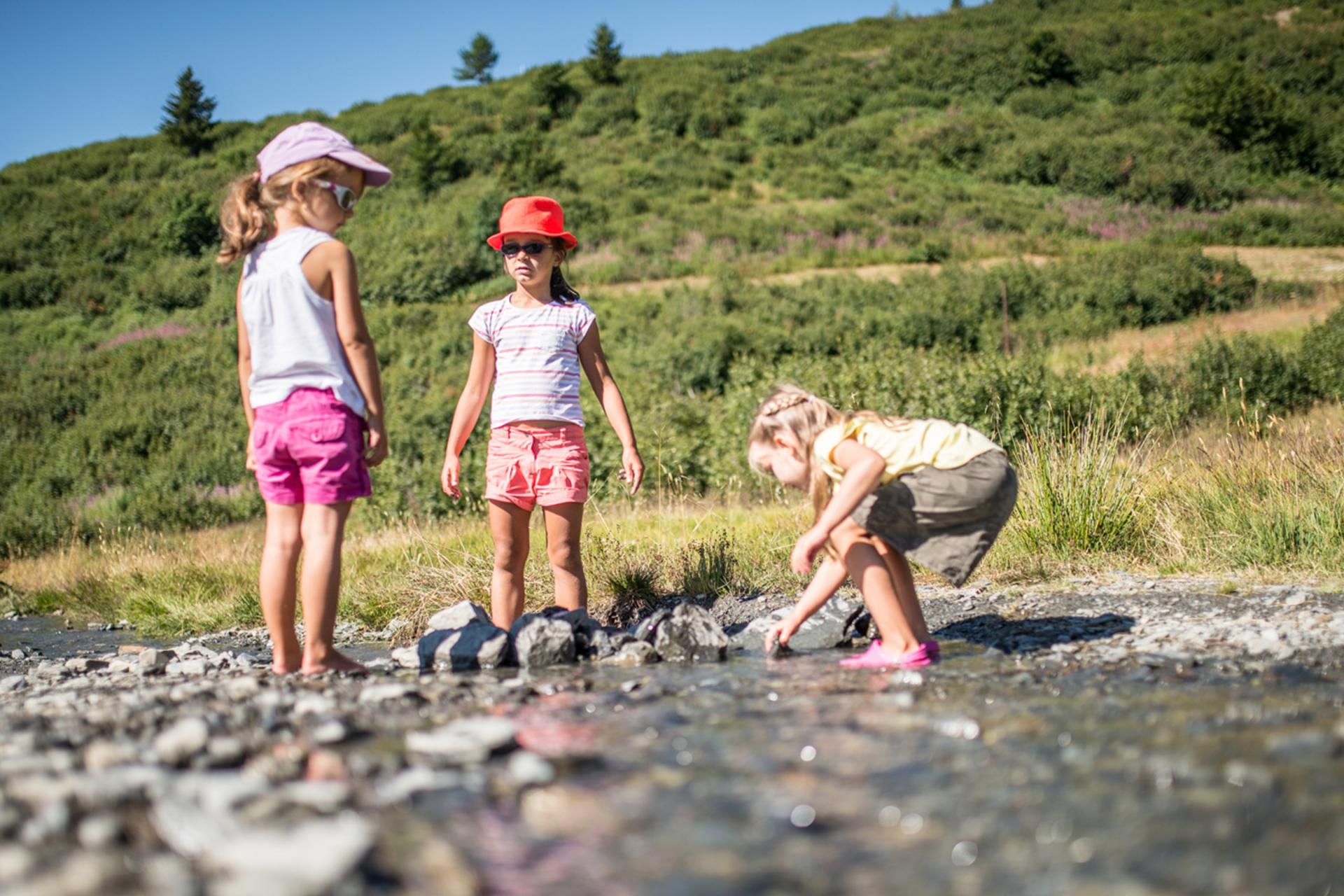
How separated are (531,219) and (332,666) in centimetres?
203

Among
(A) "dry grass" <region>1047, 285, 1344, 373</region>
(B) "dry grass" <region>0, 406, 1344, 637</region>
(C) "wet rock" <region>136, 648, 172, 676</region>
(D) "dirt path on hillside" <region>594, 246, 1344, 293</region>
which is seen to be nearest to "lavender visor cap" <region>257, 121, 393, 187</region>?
(C) "wet rock" <region>136, 648, 172, 676</region>

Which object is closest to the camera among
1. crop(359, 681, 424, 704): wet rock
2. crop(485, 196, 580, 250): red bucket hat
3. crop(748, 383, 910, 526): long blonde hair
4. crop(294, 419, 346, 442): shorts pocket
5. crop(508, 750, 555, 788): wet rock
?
crop(508, 750, 555, 788): wet rock

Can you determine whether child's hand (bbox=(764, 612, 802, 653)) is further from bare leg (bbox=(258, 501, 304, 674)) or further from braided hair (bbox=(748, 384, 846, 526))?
bare leg (bbox=(258, 501, 304, 674))

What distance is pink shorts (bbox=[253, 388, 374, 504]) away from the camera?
10.4 feet

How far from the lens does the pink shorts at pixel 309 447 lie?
3174 millimetres

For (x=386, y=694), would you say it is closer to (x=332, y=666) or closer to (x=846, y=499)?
(x=332, y=666)

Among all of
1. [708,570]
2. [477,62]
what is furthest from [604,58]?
[708,570]

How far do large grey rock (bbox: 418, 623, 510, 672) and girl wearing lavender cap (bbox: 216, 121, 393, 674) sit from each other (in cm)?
64

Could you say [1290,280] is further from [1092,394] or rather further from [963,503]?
[963,503]

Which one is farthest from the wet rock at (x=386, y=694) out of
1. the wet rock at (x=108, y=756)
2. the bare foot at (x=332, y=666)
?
the wet rock at (x=108, y=756)

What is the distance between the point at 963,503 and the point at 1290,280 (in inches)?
795

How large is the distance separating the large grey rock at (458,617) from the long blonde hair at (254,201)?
6.16 ft

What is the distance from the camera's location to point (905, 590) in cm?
363

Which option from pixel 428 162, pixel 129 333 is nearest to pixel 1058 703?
pixel 129 333
